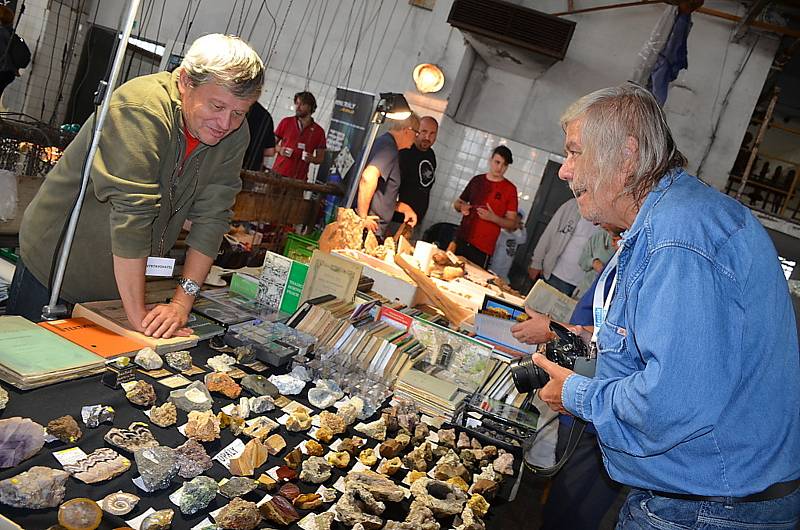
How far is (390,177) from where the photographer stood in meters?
5.15

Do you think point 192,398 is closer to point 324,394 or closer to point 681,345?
point 324,394

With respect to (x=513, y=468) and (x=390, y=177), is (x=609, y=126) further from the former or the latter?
(x=390, y=177)

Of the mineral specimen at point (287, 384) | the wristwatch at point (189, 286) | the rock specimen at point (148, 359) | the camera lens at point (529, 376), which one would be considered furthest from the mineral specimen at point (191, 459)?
the camera lens at point (529, 376)

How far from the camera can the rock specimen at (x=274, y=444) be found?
1.54 metres

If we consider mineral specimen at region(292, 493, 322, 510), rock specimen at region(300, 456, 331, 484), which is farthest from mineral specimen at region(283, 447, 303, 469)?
mineral specimen at region(292, 493, 322, 510)

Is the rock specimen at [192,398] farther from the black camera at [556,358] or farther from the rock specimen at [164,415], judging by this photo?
the black camera at [556,358]

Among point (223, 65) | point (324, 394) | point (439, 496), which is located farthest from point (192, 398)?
point (223, 65)

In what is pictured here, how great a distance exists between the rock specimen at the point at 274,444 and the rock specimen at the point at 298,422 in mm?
89

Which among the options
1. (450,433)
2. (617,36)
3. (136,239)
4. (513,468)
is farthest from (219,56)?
(617,36)

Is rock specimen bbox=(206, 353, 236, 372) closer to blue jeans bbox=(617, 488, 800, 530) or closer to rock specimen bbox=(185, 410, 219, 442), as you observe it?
rock specimen bbox=(185, 410, 219, 442)

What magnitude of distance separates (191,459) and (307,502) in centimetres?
27

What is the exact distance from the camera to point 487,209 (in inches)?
237

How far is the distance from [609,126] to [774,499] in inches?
33.8

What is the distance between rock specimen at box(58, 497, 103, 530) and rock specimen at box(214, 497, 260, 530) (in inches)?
8.7
